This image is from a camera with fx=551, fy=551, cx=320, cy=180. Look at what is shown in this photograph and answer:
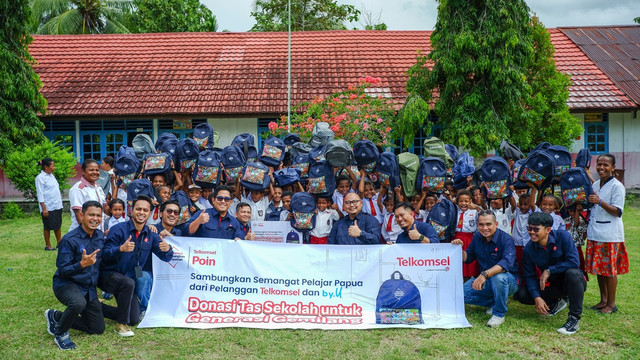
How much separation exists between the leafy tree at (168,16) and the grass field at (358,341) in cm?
1964

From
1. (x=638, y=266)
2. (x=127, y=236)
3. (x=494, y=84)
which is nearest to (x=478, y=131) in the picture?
(x=494, y=84)

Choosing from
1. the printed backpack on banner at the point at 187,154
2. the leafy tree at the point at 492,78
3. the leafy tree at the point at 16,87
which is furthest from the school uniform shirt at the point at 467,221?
the leafy tree at the point at 16,87

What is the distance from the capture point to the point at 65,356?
490 cm

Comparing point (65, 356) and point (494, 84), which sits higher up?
point (494, 84)

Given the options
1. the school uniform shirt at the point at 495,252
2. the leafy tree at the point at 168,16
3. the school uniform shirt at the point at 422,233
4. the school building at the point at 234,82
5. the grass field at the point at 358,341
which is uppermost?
the leafy tree at the point at 168,16

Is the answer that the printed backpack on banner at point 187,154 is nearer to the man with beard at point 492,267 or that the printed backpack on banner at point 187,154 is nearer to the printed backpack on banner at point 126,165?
the printed backpack on banner at point 126,165

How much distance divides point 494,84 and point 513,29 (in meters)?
1.26

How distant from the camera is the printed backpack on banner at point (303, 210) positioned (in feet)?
21.1

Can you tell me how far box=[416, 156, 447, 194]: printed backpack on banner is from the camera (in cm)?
645

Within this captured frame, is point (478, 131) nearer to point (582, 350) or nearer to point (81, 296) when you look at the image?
point (582, 350)

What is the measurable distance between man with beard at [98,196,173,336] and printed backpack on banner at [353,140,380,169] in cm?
254

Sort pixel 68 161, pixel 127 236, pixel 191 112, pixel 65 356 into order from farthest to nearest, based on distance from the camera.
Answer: pixel 191 112
pixel 68 161
pixel 127 236
pixel 65 356

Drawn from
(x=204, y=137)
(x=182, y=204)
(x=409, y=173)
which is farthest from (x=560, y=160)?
(x=204, y=137)

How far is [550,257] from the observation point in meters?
5.79
